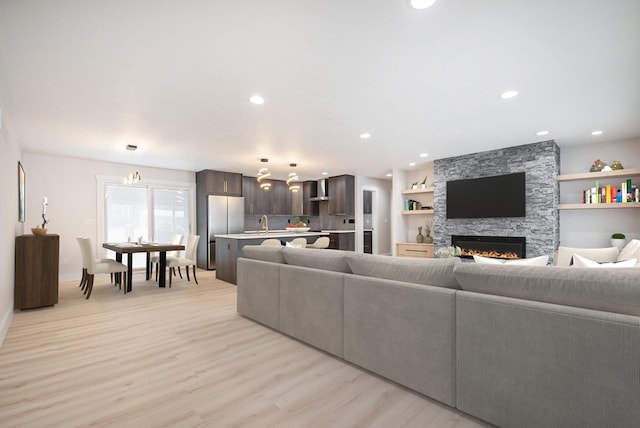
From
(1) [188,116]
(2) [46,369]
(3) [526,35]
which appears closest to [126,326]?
(2) [46,369]

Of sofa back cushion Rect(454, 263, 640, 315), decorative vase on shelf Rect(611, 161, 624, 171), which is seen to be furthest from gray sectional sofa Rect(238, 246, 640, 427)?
decorative vase on shelf Rect(611, 161, 624, 171)

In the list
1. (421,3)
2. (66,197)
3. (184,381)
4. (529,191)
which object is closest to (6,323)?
(184,381)

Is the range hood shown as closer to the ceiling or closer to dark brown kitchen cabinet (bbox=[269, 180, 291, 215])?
dark brown kitchen cabinet (bbox=[269, 180, 291, 215])

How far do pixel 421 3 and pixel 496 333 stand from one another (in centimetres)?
199

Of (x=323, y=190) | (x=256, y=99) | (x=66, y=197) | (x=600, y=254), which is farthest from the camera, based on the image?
(x=323, y=190)

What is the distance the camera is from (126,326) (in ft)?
11.2

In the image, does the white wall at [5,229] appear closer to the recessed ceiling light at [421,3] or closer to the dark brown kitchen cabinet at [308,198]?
the recessed ceiling light at [421,3]

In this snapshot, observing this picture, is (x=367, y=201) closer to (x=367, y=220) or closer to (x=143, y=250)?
(x=367, y=220)

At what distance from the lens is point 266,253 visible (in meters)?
3.49

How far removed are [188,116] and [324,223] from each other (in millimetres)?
6415

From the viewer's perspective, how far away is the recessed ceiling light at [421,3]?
6.21 ft

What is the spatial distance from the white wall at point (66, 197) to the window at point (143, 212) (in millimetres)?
215

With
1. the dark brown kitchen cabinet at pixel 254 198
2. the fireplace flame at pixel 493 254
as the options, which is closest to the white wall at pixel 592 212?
the fireplace flame at pixel 493 254

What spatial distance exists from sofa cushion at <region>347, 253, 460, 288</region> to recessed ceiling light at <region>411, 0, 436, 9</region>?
5.21ft
